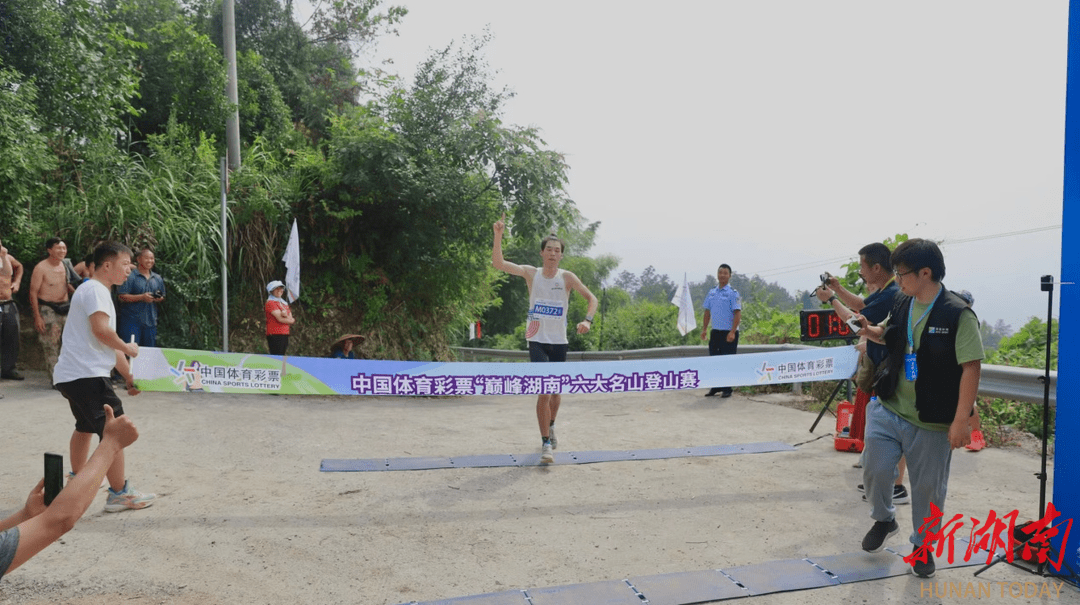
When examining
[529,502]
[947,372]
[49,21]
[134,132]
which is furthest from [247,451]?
[134,132]

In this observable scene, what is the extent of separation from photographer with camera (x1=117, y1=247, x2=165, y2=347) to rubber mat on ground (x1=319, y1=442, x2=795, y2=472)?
14.8 feet

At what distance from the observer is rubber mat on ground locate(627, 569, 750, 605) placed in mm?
3395

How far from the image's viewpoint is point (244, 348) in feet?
35.6

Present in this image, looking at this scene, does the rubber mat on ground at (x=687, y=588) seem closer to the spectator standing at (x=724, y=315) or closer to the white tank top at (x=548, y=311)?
the white tank top at (x=548, y=311)

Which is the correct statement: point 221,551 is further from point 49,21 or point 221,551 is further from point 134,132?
point 134,132

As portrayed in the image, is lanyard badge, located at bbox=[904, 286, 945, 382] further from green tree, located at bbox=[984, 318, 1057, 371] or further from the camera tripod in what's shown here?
green tree, located at bbox=[984, 318, 1057, 371]

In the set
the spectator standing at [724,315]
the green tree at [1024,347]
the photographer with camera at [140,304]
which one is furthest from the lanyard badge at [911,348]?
the photographer with camera at [140,304]

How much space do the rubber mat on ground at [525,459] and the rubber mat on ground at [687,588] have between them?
2.45m

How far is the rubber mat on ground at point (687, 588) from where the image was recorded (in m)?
3.39

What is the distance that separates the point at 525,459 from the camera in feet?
20.4

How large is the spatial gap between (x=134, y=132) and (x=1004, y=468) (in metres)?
17.8

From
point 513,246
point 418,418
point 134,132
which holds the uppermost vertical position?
point 134,132

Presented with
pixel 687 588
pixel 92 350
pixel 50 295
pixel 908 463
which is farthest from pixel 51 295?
pixel 908 463

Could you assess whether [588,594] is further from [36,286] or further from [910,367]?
[36,286]
